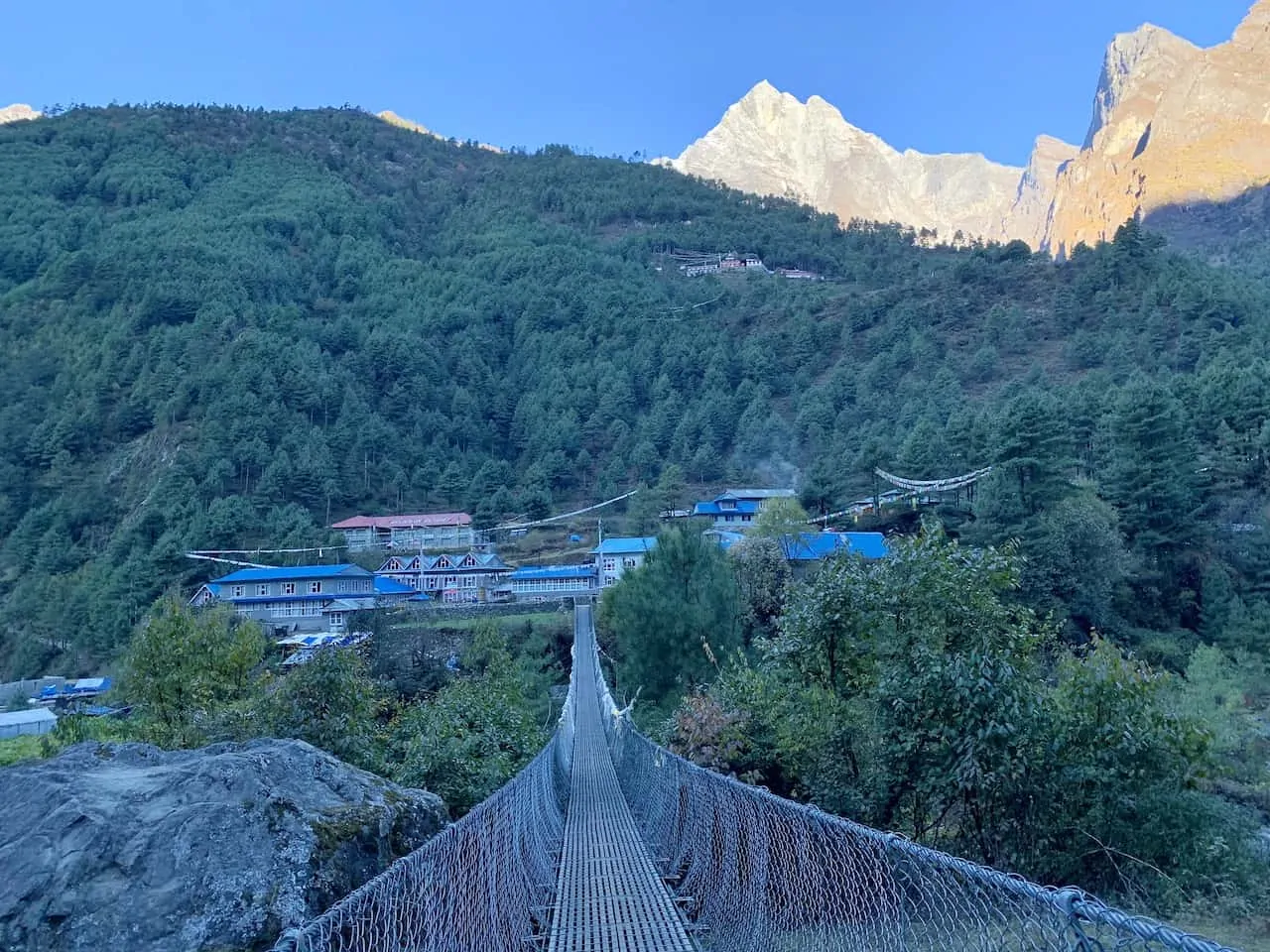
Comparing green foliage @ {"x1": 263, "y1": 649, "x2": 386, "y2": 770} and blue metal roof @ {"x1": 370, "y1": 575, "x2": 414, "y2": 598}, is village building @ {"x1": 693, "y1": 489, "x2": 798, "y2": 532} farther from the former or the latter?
green foliage @ {"x1": 263, "y1": 649, "x2": 386, "y2": 770}

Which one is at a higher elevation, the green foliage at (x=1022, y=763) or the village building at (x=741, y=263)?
the village building at (x=741, y=263)

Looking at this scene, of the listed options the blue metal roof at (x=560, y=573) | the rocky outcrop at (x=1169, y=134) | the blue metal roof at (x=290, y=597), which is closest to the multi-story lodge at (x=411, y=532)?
the blue metal roof at (x=290, y=597)

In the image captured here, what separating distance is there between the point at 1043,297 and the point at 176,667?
185 feet

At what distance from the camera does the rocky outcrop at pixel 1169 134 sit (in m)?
124

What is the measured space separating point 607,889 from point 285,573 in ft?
110

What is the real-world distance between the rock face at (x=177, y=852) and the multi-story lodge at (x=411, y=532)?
40498mm

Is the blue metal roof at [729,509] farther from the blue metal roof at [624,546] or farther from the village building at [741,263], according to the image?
the village building at [741,263]

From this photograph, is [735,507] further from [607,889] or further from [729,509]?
[607,889]

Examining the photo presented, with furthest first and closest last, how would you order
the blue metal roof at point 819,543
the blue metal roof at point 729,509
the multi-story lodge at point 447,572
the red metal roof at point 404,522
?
the red metal roof at point 404,522
the blue metal roof at point 729,509
the multi-story lodge at point 447,572
the blue metal roof at point 819,543

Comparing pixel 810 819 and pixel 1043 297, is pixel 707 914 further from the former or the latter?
pixel 1043 297

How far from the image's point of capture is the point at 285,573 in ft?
119

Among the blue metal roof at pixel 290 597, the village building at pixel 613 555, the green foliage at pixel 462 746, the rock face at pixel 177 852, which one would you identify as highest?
the rock face at pixel 177 852

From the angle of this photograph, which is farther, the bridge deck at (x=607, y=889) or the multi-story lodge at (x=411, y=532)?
the multi-story lodge at (x=411, y=532)

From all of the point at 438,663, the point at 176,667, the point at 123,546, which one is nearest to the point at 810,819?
the point at 176,667
